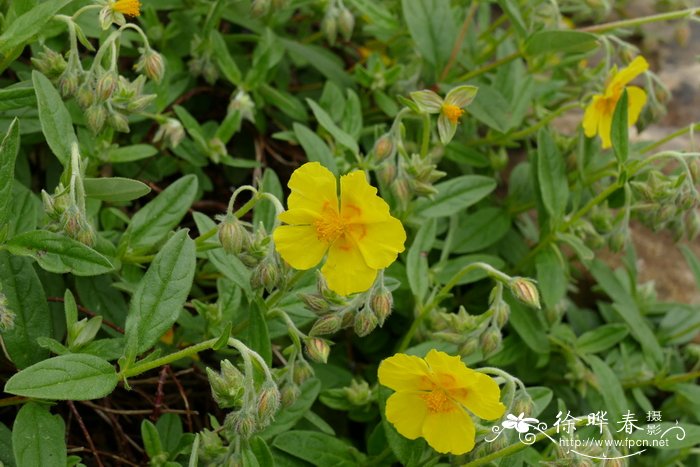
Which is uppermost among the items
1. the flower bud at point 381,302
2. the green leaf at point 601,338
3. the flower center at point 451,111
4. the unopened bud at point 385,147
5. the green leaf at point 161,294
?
the flower center at point 451,111

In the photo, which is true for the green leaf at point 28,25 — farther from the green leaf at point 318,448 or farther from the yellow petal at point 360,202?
the green leaf at point 318,448

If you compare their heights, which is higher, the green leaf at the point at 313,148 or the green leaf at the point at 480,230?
the green leaf at the point at 313,148

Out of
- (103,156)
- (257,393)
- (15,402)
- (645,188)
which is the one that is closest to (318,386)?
(257,393)

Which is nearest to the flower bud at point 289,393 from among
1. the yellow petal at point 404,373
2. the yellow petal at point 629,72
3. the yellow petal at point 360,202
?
the yellow petal at point 404,373

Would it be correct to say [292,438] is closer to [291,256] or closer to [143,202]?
[291,256]

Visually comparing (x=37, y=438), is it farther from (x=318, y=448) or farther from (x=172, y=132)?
(x=172, y=132)

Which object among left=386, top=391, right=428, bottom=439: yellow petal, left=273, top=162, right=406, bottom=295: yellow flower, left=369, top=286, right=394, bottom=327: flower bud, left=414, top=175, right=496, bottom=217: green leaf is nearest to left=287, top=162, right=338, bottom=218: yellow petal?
left=273, top=162, right=406, bottom=295: yellow flower

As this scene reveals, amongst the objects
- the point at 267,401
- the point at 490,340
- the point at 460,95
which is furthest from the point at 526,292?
the point at 267,401
